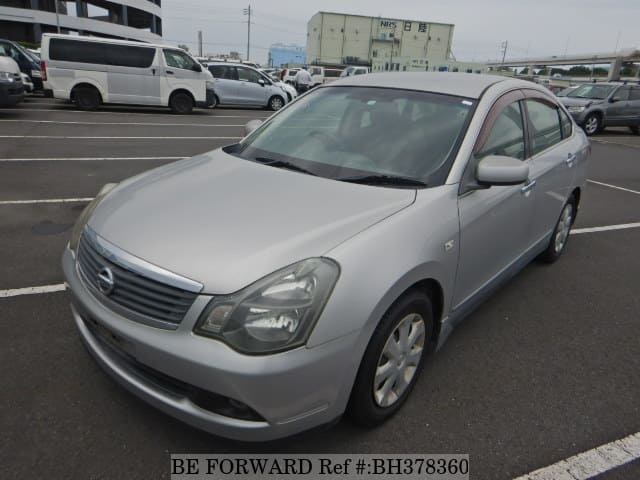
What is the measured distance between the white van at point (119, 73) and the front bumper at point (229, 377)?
13333 mm

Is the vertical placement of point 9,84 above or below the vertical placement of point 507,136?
below

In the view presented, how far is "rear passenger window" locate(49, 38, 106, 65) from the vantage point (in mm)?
12758

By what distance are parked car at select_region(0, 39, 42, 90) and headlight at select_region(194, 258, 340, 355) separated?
55.5 feet

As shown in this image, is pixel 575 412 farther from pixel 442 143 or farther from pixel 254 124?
pixel 254 124

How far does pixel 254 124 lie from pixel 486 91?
178 centimetres

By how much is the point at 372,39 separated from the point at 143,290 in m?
90.8

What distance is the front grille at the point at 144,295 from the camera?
1.77m

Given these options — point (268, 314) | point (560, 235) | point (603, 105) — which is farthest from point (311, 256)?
point (603, 105)

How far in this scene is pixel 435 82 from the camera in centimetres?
313

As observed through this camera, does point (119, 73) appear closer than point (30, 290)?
No

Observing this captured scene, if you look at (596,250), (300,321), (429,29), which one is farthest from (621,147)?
(429,29)

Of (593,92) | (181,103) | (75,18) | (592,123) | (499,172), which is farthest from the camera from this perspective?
(75,18)

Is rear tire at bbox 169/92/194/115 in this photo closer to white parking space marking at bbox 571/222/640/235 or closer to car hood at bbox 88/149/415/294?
white parking space marking at bbox 571/222/640/235

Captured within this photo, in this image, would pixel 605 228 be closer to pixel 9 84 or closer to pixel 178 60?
pixel 9 84
